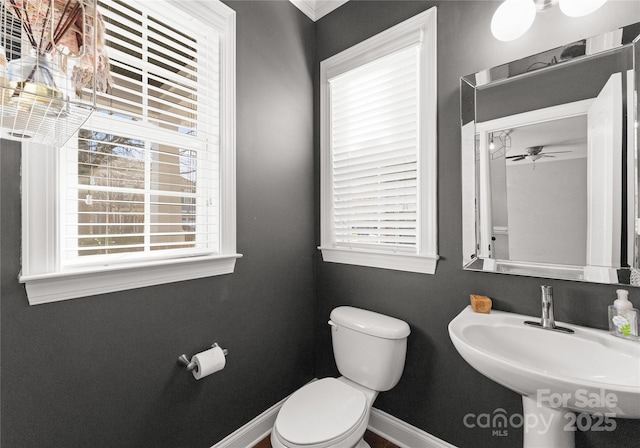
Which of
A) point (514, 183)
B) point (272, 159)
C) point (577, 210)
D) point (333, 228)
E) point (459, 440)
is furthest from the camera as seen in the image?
point (333, 228)

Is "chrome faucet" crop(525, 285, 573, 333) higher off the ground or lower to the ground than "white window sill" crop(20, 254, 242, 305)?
lower

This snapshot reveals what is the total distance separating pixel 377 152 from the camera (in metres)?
1.74

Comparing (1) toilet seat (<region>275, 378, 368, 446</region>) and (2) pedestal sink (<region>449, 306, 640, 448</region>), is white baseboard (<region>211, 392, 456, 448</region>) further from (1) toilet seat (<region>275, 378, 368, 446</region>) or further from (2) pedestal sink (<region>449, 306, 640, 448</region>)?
(2) pedestal sink (<region>449, 306, 640, 448</region>)

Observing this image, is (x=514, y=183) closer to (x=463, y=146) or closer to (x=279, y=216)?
(x=463, y=146)

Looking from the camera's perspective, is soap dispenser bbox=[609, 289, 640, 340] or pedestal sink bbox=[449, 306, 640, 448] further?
soap dispenser bbox=[609, 289, 640, 340]

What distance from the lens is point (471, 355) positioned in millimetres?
1024

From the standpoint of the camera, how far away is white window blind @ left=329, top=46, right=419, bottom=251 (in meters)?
1.62

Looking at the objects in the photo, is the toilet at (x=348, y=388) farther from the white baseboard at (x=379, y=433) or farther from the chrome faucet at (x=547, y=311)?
the chrome faucet at (x=547, y=311)

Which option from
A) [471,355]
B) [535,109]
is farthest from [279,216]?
[535,109]

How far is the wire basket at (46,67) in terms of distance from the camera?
0.66 meters

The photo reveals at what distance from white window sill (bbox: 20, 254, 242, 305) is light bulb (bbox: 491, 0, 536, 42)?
1531mm

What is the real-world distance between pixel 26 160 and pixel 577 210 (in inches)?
77.3

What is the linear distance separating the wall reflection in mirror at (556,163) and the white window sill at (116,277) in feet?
4.01

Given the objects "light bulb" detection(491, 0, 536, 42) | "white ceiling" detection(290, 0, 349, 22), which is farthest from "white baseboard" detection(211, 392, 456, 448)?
"white ceiling" detection(290, 0, 349, 22)
